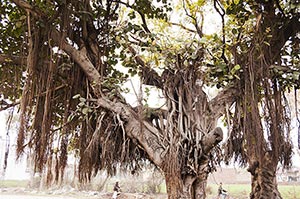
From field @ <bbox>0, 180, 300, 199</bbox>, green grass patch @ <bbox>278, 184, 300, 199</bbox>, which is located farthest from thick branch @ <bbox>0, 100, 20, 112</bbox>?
green grass patch @ <bbox>278, 184, 300, 199</bbox>

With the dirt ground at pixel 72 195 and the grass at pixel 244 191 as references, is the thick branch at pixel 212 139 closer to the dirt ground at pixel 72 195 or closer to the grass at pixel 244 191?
the grass at pixel 244 191

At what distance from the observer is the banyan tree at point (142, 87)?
2.13 m

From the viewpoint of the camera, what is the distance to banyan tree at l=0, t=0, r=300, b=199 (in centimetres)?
213

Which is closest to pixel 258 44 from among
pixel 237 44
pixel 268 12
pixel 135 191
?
pixel 237 44

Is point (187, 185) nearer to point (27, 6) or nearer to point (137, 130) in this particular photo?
point (137, 130)

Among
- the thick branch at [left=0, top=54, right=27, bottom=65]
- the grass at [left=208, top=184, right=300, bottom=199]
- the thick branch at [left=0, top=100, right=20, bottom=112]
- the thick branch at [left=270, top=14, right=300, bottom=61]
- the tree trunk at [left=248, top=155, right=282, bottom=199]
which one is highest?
the thick branch at [left=270, top=14, right=300, bottom=61]

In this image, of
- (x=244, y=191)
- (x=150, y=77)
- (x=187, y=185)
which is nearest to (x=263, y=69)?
(x=150, y=77)

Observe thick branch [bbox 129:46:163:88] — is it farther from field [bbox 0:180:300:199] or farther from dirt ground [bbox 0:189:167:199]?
dirt ground [bbox 0:189:167:199]

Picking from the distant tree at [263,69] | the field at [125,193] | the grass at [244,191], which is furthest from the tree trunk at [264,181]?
the grass at [244,191]

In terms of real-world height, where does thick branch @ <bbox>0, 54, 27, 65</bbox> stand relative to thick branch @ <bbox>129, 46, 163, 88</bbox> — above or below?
above

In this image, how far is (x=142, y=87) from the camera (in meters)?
2.35

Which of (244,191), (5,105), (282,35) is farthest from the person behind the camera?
(244,191)

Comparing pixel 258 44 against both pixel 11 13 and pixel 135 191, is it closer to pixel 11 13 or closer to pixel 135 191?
pixel 11 13

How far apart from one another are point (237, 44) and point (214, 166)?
3.29ft
